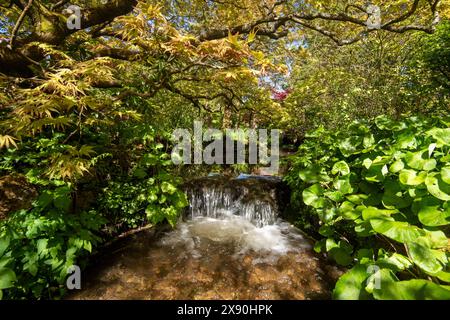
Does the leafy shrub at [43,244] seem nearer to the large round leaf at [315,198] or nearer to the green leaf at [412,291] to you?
the large round leaf at [315,198]

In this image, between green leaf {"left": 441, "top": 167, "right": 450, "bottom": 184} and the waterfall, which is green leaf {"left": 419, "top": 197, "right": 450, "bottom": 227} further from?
the waterfall

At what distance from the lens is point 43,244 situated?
2.81m

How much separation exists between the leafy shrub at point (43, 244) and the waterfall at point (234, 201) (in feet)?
12.3

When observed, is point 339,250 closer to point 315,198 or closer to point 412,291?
point 315,198

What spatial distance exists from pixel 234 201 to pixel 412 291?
5.81 metres

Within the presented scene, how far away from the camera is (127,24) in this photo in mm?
3406

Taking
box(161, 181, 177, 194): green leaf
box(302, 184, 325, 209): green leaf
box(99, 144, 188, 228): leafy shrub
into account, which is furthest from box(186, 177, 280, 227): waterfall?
box(302, 184, 325, 209): green leaf

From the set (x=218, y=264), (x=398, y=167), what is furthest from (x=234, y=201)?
(x=398, y=167)

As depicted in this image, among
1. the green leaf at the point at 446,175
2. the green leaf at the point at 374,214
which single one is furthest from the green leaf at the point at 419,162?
the green leaf at the point at 374,214

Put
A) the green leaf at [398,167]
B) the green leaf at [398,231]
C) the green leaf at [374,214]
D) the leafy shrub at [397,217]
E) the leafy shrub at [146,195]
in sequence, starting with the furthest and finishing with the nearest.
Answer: the leafy shrub at [146,195]
the green leaf at [398,167]
the green leaf at [374,214]
the green leaf at [398,231]
the leafy shrub at [397,217]

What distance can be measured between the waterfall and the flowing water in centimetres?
4

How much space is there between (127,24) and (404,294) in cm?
401

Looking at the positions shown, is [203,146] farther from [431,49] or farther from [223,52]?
[431,49]

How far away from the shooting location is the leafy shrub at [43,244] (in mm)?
2711
